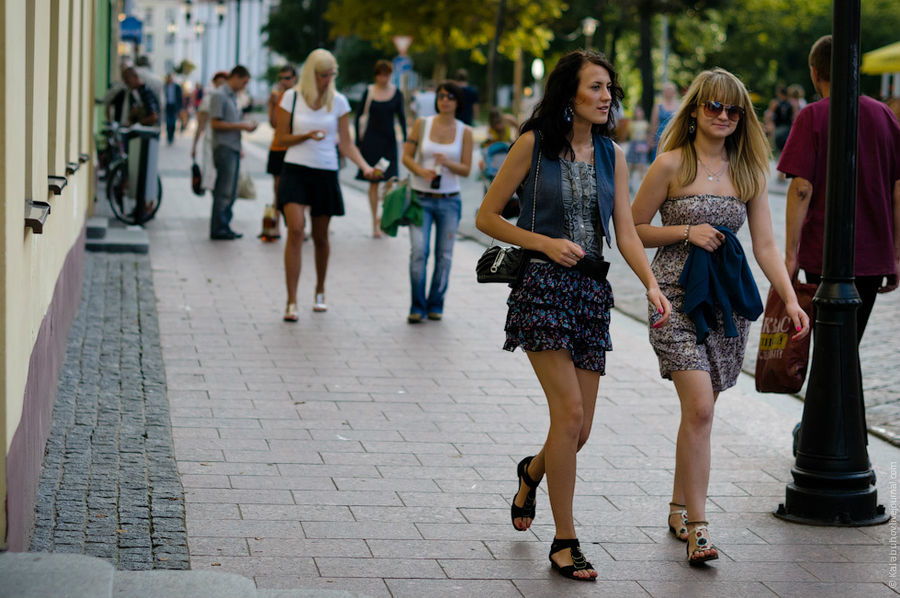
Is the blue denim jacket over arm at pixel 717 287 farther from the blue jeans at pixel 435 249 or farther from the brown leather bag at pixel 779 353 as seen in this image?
the blue jeans at pixel 435 249

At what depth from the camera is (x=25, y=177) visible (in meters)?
5.36

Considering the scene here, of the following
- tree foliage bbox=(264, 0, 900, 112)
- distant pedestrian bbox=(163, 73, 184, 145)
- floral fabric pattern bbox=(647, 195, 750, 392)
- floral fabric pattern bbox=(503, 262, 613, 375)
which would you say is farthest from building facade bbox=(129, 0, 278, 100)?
floral fabric pattern bbox=(503, 262, 613, 375)

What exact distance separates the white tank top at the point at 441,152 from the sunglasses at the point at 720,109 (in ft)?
17.2

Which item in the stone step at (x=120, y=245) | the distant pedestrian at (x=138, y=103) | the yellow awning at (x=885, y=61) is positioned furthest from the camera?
the yellow awning at (x=885, y=61)

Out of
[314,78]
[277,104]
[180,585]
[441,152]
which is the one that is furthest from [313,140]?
[180,585]

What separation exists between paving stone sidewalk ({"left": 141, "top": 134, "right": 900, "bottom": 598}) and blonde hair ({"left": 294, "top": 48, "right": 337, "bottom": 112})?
62.9 inches

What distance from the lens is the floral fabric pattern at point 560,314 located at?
4.93 m

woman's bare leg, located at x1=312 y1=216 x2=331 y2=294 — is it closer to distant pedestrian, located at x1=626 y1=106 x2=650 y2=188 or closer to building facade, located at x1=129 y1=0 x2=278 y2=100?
distant pedestrian, located at x1=626 y1=106 x2=650 y2=188

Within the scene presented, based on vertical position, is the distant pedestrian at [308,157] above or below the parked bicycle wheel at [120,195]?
above

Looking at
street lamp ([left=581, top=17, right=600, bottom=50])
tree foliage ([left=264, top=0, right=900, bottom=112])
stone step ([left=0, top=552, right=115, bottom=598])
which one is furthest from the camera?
street lamp ([left=581, top=17, right=600, bottom=50])

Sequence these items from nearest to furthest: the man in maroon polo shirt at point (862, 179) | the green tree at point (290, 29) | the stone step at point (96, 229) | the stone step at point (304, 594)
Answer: the stone step at point (304, 594)
the man in maroon polo shirt at point (862, 179)
the stone step at point (96, 229)
the green tree at point (290, 29)

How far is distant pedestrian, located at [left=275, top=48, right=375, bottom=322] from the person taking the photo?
405 inches

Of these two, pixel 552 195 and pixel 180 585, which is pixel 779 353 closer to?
pixel 552 195

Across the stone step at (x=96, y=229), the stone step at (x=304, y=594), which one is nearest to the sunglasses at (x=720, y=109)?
the stone step at (x=304, y=594)
